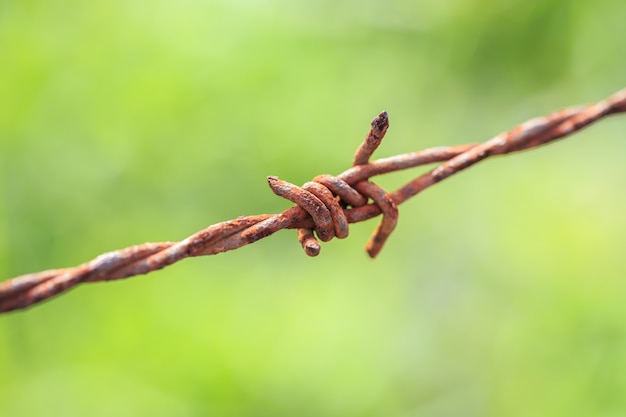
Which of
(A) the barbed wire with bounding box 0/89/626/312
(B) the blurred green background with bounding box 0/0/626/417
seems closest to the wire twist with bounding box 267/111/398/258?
(A) the barbed wire with bounding box 0/89/626/312

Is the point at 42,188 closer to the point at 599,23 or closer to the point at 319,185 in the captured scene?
the point at 319,185

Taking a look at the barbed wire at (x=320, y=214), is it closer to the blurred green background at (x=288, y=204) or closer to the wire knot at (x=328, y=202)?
the wire knot at (x=328, y=202)

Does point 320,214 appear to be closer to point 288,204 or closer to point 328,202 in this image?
point 328,202

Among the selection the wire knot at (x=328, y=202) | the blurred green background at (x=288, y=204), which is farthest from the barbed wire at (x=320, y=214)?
the blurred green background at (x=288, y=204)

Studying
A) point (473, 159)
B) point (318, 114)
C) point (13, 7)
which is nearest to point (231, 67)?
point (318, 114)

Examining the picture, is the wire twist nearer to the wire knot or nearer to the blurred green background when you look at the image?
the wire knot

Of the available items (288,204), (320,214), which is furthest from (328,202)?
(288,204)
